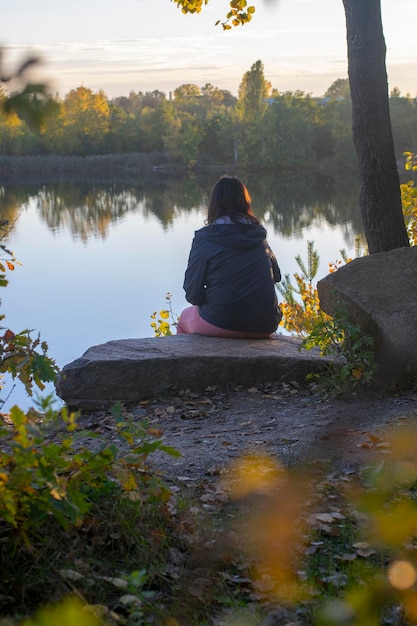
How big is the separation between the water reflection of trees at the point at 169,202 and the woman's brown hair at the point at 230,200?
17.4m

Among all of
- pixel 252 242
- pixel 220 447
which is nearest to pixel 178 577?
pixel 220 447

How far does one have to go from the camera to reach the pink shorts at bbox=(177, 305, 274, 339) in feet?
A: 18.9

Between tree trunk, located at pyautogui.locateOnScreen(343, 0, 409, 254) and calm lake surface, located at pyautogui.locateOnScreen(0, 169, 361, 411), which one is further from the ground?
tree trunk, located at pyautogui.locateOnScreen(343, 0, 409, 254)

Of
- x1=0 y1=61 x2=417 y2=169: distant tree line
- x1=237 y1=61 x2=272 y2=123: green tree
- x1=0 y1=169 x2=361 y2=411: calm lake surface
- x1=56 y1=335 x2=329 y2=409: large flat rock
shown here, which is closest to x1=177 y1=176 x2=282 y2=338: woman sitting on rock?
x1=56 y1=335 x2=329 y2=409: large flat rock

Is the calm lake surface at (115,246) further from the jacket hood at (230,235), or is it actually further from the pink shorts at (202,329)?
the pink shorts at (202,329)

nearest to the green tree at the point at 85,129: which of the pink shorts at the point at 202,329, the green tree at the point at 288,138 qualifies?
the green tree at the point at 288,138

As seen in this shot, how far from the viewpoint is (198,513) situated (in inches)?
120

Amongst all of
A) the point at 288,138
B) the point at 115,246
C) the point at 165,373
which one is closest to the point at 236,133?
the point at 288,138

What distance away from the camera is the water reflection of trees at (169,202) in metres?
27.6

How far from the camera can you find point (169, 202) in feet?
118

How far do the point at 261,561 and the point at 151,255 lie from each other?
61.8 feet

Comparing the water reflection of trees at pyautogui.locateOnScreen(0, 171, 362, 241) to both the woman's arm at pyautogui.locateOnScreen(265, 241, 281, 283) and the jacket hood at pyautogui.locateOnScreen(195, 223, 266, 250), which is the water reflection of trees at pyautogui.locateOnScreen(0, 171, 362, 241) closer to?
the woman's arm at pyautogui.locateOnScreen(265, 241, 281, 283)

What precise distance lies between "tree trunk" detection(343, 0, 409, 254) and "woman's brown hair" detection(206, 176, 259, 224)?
84cm

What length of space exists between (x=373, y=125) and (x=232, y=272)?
138 cm
